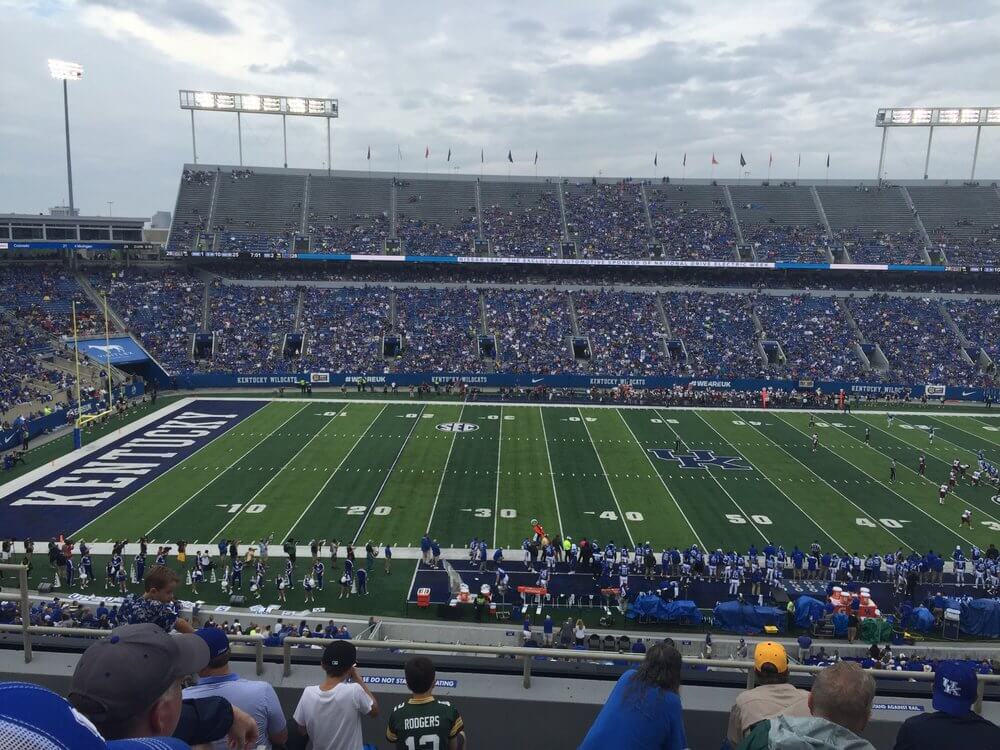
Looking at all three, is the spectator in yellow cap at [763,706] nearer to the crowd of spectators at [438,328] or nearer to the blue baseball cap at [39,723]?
the blue baseball cap at [39,723]

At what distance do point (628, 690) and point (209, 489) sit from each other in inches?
968

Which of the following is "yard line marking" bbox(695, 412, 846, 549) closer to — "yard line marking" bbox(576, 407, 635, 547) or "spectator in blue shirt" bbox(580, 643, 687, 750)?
"yard line marking" bbox(576, 407, 635, 547)

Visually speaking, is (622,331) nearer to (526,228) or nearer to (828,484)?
(526,228)

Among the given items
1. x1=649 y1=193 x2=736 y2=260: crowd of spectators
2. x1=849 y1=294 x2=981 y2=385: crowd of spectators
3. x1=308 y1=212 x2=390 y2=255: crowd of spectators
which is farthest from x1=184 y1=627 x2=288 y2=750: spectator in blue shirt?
x1=649 y1=193 x2=736 y2=260: crowd of spectators

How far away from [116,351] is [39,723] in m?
45.4

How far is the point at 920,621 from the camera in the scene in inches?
666

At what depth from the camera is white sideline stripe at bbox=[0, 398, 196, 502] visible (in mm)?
25266

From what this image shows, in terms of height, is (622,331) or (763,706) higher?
(763,706)

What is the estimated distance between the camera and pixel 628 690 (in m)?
3.31

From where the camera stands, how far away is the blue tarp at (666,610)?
1702 centimetres

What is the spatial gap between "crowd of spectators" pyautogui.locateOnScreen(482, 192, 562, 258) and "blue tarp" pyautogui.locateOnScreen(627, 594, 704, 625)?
139ft

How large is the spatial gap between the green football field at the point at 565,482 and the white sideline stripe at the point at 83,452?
4.29m

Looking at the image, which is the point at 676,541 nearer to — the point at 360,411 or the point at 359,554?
the point at 359,554

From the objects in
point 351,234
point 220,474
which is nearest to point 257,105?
point 351,234
